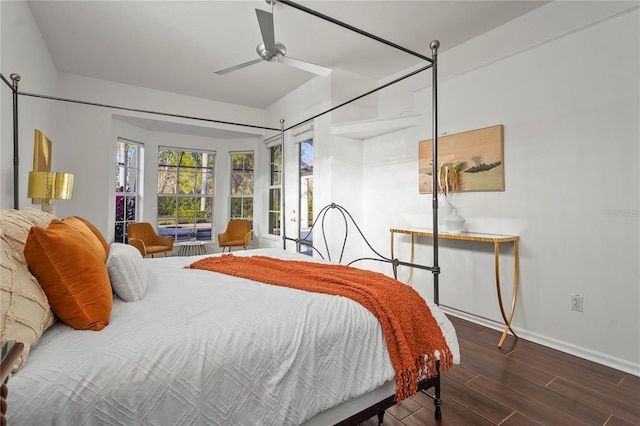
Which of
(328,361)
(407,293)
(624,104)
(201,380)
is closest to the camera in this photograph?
(201,380)

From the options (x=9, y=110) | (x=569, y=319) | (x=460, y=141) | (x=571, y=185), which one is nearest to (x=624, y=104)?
(x=571, y=185)

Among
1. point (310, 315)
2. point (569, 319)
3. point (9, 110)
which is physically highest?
point (9, 110)

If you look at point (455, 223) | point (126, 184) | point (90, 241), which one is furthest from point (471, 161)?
point (126, 184)

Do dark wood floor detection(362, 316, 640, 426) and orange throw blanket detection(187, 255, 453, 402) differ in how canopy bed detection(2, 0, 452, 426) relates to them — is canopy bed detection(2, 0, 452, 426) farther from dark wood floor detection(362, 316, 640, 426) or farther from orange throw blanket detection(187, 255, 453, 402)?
dark wood floor detection(362, 316, 640, 426)

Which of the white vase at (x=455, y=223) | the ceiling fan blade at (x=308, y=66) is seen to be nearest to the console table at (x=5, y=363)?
the ceiling fan blade at (x=308, y=66)

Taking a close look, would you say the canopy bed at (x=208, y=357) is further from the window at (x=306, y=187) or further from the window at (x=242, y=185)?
the window at (x=242, y=185)

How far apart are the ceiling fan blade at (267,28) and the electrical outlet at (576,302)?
304 centimetres

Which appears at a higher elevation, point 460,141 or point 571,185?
point 460,141

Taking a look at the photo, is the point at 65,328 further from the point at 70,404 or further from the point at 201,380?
the point at 201,380

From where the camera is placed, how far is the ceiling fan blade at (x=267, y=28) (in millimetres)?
2064

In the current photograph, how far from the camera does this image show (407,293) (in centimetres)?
164

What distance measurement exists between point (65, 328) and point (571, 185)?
128 inches

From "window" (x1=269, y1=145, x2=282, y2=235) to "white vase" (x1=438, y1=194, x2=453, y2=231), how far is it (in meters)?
2.85

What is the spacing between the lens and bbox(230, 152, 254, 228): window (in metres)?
6.06
